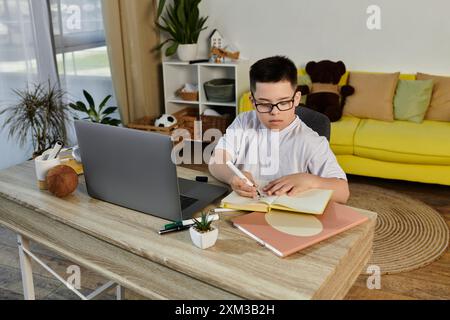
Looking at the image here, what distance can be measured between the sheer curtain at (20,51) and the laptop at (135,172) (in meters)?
2.14

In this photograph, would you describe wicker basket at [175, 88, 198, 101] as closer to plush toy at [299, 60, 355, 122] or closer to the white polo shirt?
plush toy at [299, 60, 355, 122]

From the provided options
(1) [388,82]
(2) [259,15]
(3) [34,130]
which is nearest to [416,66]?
(1) [388,82]

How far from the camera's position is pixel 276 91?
142 centimetres

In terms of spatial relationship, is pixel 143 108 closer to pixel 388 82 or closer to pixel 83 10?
pixel 83 10

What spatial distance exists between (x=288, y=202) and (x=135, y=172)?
414 millimetres

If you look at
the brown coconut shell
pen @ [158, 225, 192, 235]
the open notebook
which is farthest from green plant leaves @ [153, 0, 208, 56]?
pen @ [158, 225, 192, 235]

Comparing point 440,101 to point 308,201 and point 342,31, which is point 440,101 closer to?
point 342,31

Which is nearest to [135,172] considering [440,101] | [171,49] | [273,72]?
[273,72]

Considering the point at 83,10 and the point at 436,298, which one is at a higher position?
the point at 83,10

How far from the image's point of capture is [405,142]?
294 centimetres

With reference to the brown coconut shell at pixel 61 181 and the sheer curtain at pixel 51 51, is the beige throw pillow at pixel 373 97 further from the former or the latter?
the brown coconut shell at pixel 61 181

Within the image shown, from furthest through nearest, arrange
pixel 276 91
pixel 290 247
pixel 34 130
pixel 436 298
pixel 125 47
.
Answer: pixel 125 47
pixel 34 130
pixel 436 298
pixel 276 91
pixel 290 247

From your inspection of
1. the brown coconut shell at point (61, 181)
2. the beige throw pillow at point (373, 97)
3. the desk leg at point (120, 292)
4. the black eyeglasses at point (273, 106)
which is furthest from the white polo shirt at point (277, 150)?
the beige throw pillow at point (373, 97)

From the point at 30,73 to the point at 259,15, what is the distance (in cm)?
187
